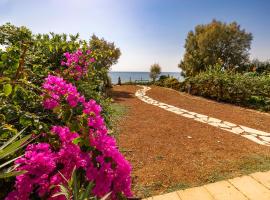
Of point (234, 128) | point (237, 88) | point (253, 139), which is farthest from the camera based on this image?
point (237, 88)

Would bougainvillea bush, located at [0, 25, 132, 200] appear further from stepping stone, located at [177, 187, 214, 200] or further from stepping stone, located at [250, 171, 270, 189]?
stepping stone, located at [250, 171, 270, 189]

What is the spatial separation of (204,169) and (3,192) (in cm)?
362

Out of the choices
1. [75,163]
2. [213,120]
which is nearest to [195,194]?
[75,163]

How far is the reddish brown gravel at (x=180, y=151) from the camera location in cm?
391

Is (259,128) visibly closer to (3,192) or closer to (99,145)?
(99,145)

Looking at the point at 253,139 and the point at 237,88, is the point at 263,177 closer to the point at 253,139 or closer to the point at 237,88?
the point at 253,139

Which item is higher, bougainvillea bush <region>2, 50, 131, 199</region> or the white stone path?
bougainvillea bush <region>2, 50, 131, 199</region>

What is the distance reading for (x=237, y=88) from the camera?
37.8 ft

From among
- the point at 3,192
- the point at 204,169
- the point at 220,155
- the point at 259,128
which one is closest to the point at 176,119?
the point at 259,128

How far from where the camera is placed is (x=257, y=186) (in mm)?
3551

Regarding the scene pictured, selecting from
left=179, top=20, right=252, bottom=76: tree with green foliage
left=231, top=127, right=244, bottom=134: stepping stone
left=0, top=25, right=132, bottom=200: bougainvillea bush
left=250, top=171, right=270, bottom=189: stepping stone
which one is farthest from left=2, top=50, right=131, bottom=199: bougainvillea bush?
left=179, top=20, right=252, bottom=76: tree with green foliage

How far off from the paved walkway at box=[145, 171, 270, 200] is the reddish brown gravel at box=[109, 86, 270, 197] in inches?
7.6

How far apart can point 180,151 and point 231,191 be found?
6.06ft

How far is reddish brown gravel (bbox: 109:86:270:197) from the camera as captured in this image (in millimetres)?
3908
